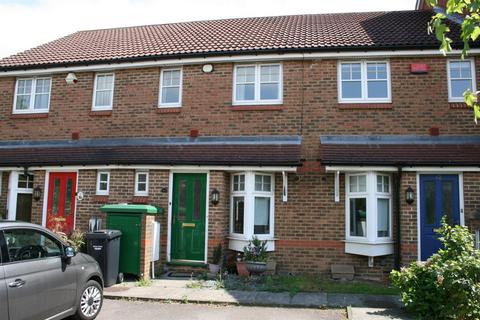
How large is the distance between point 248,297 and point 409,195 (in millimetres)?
4456

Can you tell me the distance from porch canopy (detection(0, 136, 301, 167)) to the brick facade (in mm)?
249

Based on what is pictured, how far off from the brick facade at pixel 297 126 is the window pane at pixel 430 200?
1.20ft

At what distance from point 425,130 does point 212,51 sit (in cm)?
569

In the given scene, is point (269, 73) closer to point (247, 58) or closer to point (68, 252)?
point (247, 58)

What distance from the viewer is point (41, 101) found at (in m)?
12.4

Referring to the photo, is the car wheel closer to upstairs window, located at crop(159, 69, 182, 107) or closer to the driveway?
the driveway

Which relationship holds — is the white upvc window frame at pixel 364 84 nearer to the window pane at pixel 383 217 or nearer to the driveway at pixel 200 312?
the window pane at pixel 383 217

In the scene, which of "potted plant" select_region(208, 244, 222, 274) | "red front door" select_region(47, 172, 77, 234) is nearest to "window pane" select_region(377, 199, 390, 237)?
"potted plant" select_region(208, 244, 222, 274)

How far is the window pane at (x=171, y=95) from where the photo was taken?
11430 mm

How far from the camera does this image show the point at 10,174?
1174 centimetres

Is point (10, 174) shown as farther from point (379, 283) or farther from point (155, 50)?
point (379, 283)

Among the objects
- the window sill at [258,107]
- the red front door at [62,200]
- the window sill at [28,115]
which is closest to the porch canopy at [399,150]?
the window sill at [258,107]

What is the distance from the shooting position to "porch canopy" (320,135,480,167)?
951 cm

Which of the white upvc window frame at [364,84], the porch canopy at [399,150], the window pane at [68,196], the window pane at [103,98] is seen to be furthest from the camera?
the window pane at [103,98]
